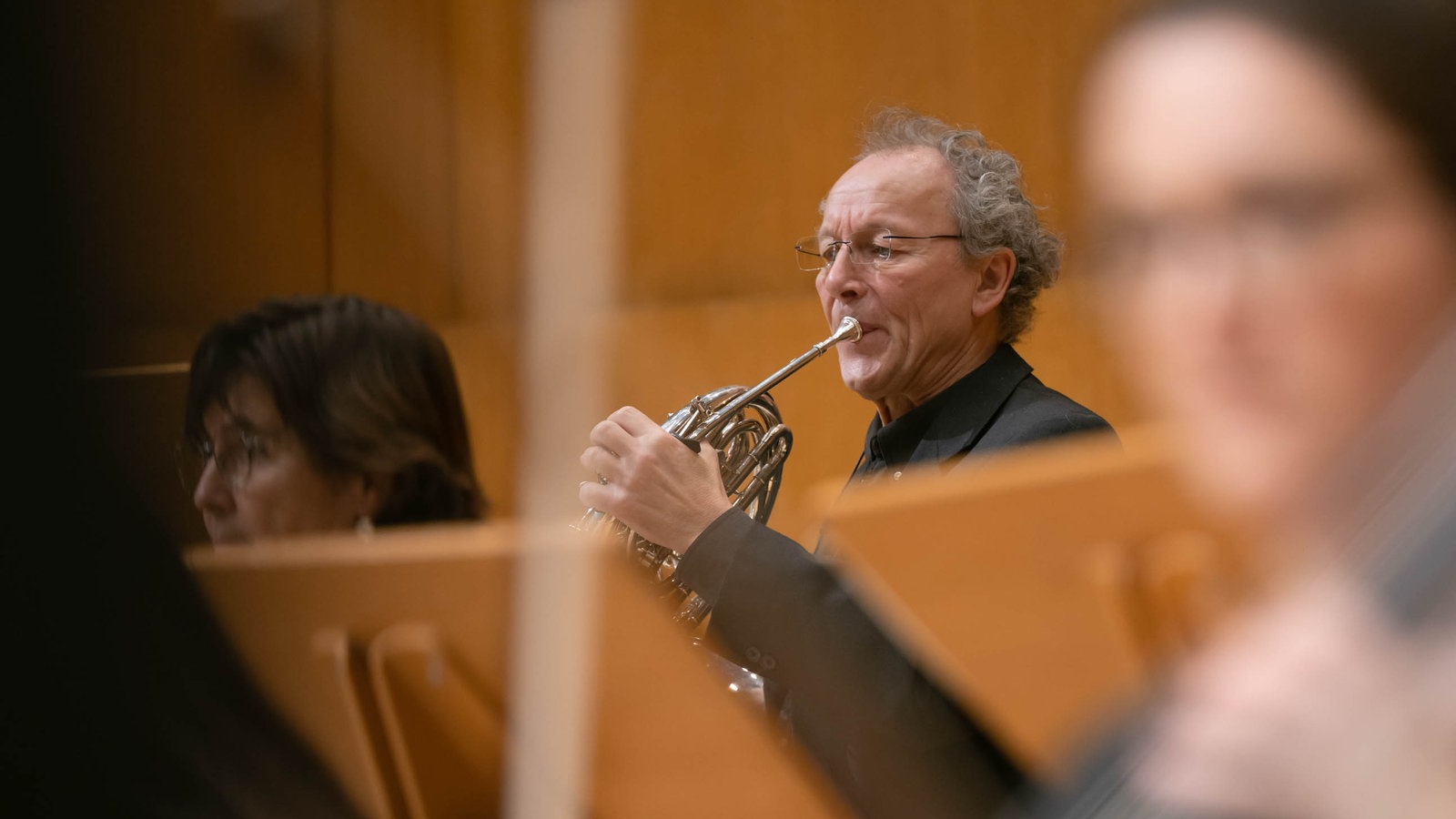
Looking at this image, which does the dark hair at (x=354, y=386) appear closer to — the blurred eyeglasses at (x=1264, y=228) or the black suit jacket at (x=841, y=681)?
the black suit jacket at (x=841, y=681)

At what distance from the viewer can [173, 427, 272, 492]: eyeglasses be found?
439mm

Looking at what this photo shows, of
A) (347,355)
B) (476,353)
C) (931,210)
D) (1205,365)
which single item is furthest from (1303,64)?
(931,210)

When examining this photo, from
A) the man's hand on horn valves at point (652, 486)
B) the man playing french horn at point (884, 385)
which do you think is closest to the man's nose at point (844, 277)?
the man playing french horn at point (884, 385)

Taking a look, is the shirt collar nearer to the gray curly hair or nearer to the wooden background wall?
the gray curly hair

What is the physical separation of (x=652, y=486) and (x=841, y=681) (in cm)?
33

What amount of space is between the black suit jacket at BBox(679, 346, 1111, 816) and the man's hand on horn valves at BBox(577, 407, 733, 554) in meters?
0.03

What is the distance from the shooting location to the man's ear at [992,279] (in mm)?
937

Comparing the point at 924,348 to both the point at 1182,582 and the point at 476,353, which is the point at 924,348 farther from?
the point at 1182,582

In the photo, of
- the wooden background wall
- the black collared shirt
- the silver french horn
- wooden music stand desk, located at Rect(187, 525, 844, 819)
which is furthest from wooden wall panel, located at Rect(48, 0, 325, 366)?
the black collared shirt

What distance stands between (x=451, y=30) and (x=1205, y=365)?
0.32 m

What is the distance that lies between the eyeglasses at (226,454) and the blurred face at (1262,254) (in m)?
0.33

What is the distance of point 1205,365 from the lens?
0.21m

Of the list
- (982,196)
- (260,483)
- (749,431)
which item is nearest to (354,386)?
(260,483)

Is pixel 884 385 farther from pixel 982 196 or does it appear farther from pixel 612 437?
pixel 612 437
